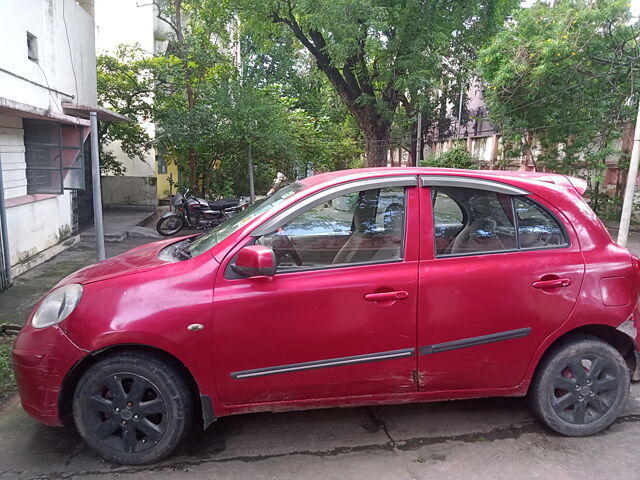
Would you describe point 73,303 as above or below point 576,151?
below

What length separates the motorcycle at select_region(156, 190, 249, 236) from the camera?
1191cm

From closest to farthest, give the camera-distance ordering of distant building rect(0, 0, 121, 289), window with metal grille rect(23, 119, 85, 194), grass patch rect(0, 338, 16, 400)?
1. grass patch rect(0, 338, 16, 400)
2. distant building rect(0, 0, 121, 289)
3. window with metal grille rect(23, 119, 85, 194)

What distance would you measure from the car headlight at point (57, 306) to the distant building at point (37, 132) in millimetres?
3676

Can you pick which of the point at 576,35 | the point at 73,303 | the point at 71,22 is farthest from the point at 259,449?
the point at 576,35

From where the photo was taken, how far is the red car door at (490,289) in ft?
9.69

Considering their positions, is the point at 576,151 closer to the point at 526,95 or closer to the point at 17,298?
the point at 526,95

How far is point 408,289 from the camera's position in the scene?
2.90m

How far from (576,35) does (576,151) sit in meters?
3.38

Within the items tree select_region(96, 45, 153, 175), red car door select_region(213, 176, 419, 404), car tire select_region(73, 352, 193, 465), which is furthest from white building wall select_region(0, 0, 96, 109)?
red car door select_region(213, 176, 419, 404)

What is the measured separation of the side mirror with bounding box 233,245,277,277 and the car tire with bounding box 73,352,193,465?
27.8 inches

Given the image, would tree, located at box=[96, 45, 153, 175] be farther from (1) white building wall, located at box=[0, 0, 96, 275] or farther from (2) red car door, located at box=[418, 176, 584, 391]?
(2) red car door, located at box=[418, 176, 584, 391]

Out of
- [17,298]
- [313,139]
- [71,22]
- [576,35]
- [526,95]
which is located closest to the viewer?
[17,298]

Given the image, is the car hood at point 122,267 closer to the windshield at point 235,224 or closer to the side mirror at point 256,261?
the windshield at point 235,224

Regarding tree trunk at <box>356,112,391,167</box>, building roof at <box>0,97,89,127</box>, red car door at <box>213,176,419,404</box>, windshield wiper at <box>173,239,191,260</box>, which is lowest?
red car door at <box>213,176,419,404</box>
